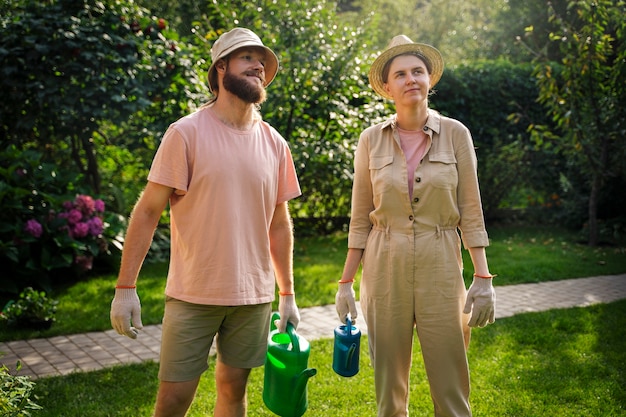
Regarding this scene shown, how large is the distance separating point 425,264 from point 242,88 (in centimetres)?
108

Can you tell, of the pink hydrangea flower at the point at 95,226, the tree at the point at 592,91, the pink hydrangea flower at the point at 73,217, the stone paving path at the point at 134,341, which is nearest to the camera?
the stone paving path at the point at 134,341

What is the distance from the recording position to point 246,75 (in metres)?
2.72

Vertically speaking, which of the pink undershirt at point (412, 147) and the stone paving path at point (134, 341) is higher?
the pink undershirt at point (412, 147)

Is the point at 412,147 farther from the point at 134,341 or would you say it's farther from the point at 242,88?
the point at 134,341

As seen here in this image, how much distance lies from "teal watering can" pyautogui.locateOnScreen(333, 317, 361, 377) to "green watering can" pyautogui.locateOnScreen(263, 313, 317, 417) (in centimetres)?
17

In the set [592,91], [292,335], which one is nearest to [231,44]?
[292,335]

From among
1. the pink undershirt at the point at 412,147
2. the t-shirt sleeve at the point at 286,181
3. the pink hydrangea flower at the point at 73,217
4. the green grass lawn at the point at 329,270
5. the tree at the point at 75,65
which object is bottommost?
the green grass lawn at the point at 329,270

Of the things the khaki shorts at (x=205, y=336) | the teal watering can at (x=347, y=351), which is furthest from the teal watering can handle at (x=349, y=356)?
the khaki shorts at (x=205, y=336)

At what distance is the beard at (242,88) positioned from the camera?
2.67m

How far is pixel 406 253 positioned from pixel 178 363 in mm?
1062

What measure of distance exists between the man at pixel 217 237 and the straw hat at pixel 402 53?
55 centimetres

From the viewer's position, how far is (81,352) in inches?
183

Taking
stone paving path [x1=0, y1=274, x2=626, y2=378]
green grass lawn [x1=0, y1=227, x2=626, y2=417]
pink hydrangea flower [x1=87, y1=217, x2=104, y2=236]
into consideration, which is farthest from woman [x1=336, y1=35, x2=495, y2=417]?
pink hydrangea flower [x1=87, y1=217, x2=104, y2=236]

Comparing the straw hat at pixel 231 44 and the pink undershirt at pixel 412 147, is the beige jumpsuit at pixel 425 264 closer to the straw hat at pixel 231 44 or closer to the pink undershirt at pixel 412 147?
the pink undershirt at pixel 412 147
